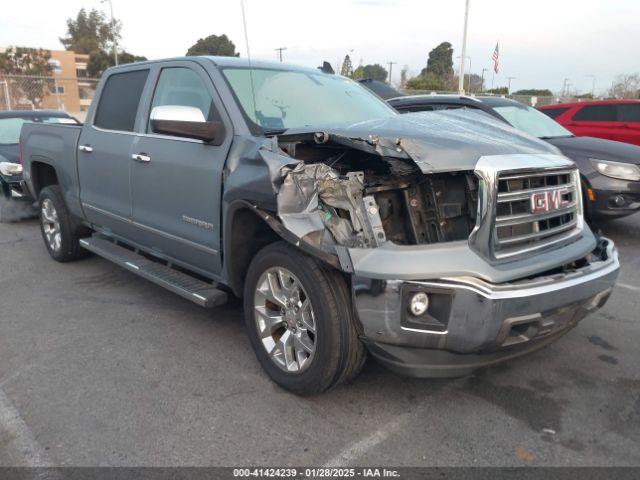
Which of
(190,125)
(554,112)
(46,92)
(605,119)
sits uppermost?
(190,125)

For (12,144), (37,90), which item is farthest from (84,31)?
(12,144)

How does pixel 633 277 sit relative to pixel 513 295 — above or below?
below

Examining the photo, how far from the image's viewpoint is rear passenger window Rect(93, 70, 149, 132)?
4609 millimetres

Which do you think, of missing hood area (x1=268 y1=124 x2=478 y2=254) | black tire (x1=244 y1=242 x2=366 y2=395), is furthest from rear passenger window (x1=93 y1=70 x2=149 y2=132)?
black tire (x1=244 y1=242 x2=366 y2=395)

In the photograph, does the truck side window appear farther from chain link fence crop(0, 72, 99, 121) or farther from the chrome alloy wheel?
chain link fence crop(0, 72, 99, 121)

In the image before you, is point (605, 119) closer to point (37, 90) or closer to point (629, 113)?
point (629, 113)

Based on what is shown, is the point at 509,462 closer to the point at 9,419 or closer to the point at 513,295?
the point at 513,295

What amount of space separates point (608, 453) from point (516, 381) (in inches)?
28.8

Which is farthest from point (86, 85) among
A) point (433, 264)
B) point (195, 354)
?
point (433, 264)

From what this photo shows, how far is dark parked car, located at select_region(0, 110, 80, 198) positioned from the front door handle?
13.9 ft

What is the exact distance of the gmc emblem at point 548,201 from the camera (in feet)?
9.55

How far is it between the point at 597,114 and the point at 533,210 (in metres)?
9.78

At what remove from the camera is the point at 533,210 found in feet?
9.53

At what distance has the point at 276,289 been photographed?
325 cm
